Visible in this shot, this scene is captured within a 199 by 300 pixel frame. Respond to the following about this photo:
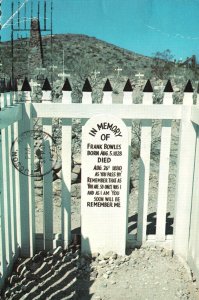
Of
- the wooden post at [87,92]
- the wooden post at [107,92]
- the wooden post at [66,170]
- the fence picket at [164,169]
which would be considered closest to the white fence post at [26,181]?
the wooden post at [66,170]

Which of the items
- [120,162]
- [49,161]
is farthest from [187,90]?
[49,161]

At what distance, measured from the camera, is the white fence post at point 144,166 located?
11.4 ft

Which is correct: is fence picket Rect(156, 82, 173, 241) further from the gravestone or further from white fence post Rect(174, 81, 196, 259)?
the gravestone

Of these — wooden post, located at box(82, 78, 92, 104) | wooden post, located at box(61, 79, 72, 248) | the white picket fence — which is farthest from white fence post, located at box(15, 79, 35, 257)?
wooden post, located at box(82, 78, 92, 104)

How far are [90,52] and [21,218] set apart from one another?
4273cm

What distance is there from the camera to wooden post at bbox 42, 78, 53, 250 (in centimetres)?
343

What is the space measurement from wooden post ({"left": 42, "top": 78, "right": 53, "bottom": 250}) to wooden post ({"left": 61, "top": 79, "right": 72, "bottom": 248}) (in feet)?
0.46

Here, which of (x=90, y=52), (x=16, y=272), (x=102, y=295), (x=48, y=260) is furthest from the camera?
(x=90, y=52)

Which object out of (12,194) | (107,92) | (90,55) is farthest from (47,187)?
(90,55)

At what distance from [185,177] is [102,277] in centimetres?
134

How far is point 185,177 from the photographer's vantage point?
3605mm

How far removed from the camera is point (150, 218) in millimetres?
4762

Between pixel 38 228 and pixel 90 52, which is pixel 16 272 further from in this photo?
pixel 90 52

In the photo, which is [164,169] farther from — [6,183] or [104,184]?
[6,183]
